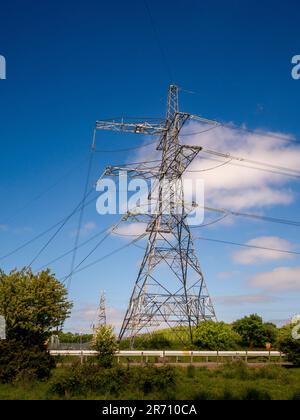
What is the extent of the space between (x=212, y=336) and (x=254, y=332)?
18.2m

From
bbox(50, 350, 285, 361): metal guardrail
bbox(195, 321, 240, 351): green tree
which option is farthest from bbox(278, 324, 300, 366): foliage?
bbox(195, 321, 240, 351): green tree

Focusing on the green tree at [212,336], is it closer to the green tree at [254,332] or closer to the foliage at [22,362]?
the green tree at [254,332]

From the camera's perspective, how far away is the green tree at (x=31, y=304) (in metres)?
34.2

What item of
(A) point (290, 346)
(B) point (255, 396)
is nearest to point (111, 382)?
(B) point (255, 396)

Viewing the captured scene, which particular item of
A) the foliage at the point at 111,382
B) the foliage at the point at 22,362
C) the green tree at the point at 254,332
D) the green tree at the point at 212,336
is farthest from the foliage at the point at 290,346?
the foliage at the point at 22,362

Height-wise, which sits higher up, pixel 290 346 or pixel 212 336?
pixel 212 336

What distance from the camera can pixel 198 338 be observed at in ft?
143

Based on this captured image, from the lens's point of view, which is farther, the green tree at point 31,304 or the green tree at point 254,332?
the green tree at point 254,332

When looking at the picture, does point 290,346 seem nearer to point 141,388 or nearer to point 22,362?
point 141,388

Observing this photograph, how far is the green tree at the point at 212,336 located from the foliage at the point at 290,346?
667 centimetres

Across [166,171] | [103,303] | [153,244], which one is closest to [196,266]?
[153,244]

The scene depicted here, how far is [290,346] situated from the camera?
38219mm

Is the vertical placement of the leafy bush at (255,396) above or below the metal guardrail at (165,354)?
below

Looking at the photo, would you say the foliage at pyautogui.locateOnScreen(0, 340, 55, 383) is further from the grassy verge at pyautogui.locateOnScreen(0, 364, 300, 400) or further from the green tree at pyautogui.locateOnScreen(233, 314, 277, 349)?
the green tree at pyautogui.locateOnScreen(233, 314, 277, 349)
